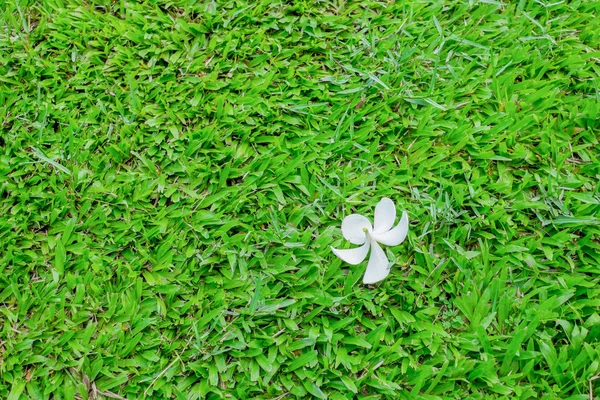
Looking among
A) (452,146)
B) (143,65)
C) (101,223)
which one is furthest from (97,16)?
(452,146)

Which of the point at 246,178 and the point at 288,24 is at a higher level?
the point at 288,24

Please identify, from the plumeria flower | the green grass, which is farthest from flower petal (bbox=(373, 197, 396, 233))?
the green grass

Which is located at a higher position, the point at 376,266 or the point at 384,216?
the point at 384,216

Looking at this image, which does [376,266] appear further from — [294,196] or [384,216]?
[294,196]

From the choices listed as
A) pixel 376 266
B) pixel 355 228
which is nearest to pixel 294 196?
pixel 355 228

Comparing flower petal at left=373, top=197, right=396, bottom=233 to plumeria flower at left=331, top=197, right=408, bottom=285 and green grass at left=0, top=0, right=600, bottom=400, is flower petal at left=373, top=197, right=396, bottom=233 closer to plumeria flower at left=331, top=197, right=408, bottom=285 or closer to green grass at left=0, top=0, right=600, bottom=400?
plumeria flower at left=331, top=197, right=408, bottom=285

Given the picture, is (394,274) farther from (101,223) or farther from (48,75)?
(48,75)

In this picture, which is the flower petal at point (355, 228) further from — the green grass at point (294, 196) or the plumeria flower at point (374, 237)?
the green grass at point (294, 196)
